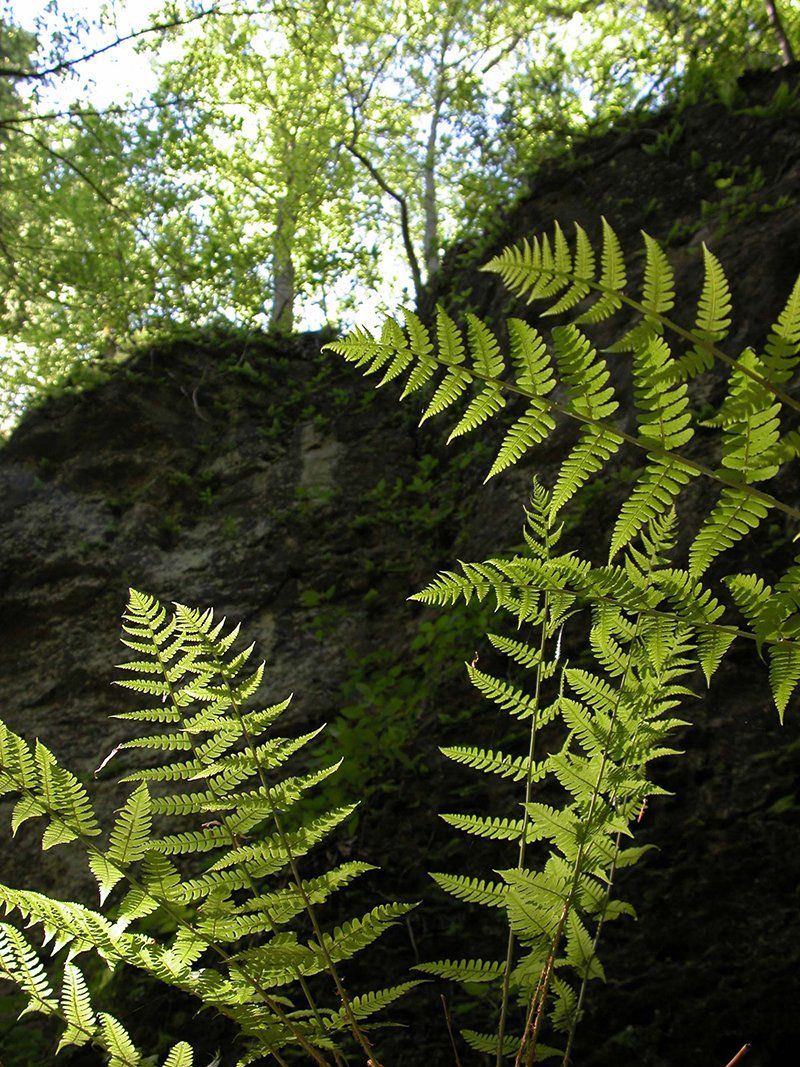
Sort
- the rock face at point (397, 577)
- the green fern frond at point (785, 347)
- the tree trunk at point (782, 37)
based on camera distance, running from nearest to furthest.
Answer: the green fern frond at point (785, 347) < the rock face at point (397, 577) < the tree trunk at point (782, 37)

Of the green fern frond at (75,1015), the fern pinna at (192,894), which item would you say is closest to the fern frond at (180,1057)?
the fern pinna at (192,894)

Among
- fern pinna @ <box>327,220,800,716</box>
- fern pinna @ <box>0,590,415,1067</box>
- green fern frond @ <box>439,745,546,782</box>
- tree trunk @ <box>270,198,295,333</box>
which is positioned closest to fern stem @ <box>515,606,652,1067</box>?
green fern frond @ <box>439,745,546,782</box>

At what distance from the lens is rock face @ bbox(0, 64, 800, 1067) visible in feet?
8.15

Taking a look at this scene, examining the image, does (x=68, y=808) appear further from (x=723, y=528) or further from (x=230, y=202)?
(x=230, y=202)

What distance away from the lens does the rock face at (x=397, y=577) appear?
2.48 meters

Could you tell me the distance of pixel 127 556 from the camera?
5.71 metres

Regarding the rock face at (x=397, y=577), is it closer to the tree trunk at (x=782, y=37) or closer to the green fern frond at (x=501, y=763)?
the tree trunk at (x=782, y=37)

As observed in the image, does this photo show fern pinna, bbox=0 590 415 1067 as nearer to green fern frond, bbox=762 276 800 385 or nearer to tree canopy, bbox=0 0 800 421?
green fern frond, bbox=762 276 800 385

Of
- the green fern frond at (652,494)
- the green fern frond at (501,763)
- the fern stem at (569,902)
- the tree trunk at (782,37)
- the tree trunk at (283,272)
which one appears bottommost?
the fern stem at (569,902)

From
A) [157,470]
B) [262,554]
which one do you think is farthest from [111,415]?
[262,554]

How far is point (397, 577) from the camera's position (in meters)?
5.12

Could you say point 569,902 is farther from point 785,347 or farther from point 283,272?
point 283,272

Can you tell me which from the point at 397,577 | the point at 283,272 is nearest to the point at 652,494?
the point at 397,577

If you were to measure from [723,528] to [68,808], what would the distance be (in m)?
1.18
